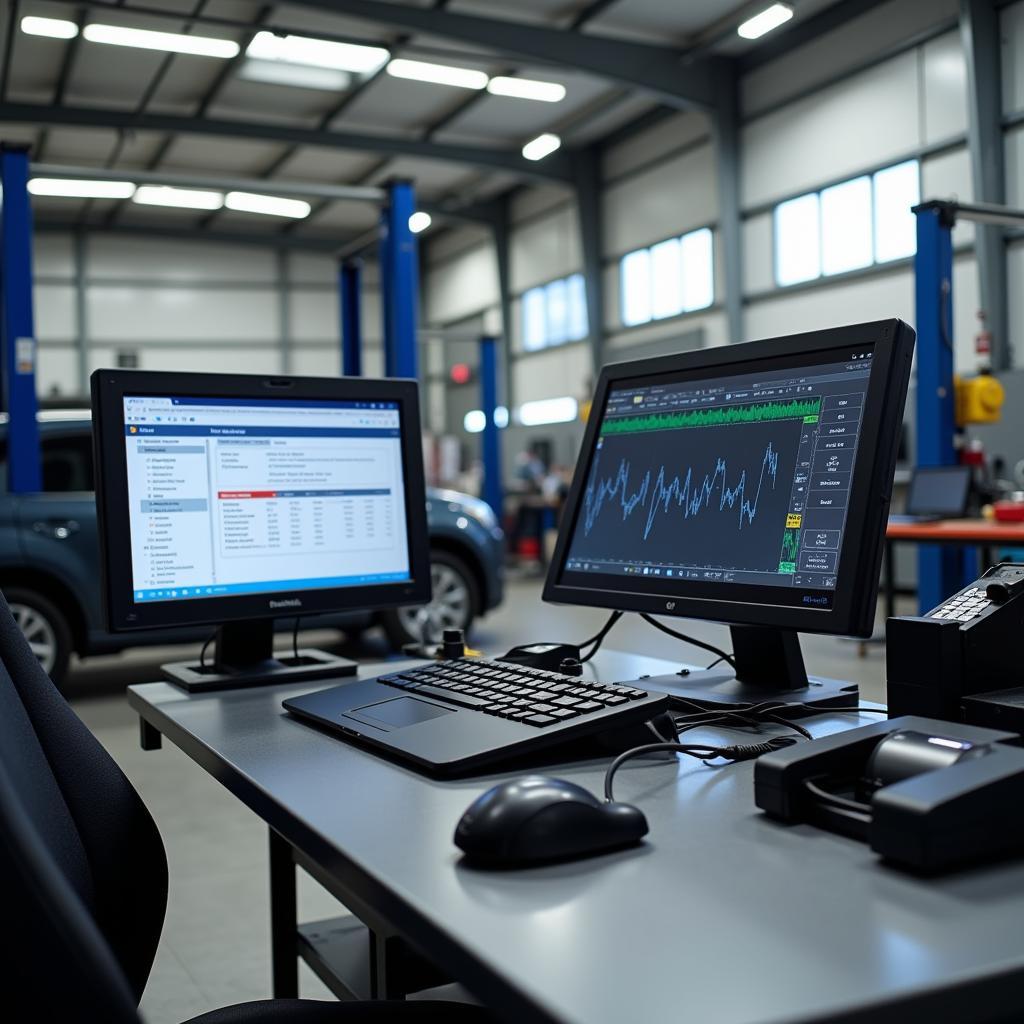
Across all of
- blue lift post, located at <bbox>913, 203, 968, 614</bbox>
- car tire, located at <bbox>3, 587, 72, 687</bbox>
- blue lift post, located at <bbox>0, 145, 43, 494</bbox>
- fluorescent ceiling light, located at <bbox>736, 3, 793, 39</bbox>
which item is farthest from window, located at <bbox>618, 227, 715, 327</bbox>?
car tire, located at <bbox>3, 587, 72, 687</bbox>

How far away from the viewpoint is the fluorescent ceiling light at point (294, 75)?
32.9ft

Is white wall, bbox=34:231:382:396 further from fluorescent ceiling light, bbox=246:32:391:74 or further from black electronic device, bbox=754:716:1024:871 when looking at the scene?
black electronic device, bbox=754:716:1024:871

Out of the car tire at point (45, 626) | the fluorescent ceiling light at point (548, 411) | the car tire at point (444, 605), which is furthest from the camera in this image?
the fluorescent ceiling light at point (548, 411)

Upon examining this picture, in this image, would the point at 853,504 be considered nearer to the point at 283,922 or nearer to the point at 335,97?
the point at 283,922

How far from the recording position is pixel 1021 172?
7.70 m

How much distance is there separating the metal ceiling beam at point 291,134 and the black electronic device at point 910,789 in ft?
37.3

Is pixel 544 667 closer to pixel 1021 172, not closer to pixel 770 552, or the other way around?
pixel 770 552

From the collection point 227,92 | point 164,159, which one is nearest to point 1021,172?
point 227,92

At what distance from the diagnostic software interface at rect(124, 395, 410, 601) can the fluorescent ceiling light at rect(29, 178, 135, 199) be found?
461 inches

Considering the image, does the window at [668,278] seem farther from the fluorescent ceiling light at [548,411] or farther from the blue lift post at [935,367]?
the blue lift post at [935,367]

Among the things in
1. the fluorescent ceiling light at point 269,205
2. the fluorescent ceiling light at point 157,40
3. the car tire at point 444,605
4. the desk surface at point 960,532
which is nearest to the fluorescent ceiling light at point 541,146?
the fluorescent ceiling light at point 157,40

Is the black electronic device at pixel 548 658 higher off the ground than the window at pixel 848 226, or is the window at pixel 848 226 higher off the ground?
the window at pixel 848 226

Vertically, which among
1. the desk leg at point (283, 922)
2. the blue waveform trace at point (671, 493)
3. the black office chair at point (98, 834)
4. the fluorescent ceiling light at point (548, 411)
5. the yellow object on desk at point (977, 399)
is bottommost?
the desk leg at point (283, 922)

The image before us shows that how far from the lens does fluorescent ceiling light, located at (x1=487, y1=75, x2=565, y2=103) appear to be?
1022 cm
